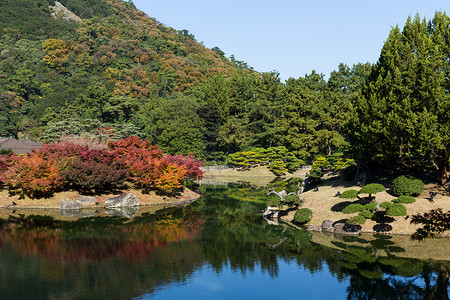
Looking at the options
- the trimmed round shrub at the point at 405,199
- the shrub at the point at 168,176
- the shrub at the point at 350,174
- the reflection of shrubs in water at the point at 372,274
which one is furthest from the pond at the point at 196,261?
the shrub at the point at 350,174

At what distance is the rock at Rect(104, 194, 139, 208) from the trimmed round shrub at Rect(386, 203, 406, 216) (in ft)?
74.6

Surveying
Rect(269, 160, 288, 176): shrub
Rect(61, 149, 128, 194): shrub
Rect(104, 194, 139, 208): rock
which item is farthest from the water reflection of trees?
Rect(269, 160, 288, 176): shrub

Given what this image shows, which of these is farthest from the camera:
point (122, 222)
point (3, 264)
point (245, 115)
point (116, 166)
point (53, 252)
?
point (245, 115)

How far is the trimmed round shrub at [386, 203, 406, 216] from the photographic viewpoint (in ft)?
80.5

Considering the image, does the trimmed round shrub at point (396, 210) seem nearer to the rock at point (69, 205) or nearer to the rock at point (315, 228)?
the rock at point (315, 228)

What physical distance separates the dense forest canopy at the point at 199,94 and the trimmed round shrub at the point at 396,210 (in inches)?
224

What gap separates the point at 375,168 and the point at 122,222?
947 inches

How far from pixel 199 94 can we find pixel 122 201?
5815 centimetres

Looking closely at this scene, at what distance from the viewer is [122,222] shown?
28.8m

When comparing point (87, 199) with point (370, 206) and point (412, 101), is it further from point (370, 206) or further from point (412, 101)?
point (412, 101)

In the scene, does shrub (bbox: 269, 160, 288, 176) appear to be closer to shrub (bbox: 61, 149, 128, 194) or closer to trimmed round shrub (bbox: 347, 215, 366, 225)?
shrub (bbox: 61, 149, 128, 194)

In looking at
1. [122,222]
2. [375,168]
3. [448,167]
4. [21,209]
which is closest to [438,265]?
[448,167]

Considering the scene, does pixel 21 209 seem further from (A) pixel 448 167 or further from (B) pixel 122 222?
(A) pixel 448 167

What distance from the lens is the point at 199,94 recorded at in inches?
3561
